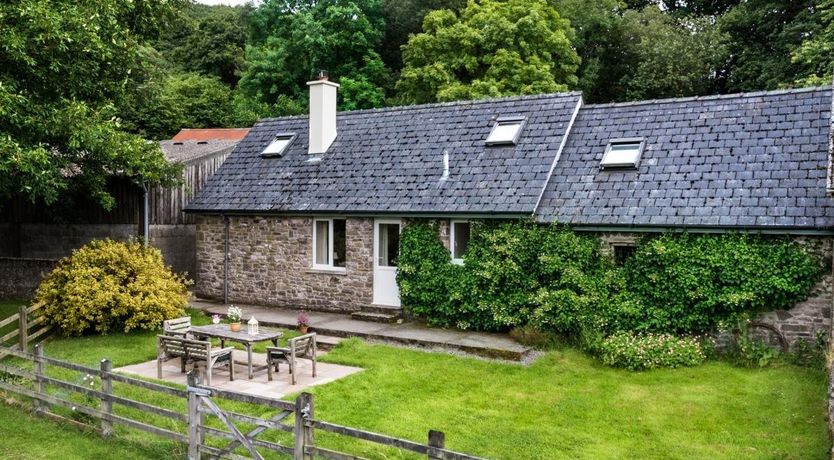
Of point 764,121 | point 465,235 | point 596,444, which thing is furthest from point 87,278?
point 764,121

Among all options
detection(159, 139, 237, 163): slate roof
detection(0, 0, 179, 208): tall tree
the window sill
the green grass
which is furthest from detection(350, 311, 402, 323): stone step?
detection(159, 139, 237, 163): slate roof

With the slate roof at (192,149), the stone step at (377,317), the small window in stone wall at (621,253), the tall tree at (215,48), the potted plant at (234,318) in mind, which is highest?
the tall tree at (215,48)

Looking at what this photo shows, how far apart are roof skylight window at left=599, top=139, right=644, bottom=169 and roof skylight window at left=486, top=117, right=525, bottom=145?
7.77 ft

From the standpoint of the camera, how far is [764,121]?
15.1 m

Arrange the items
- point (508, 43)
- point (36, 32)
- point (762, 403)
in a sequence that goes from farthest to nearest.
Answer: point (508, 43) → point (36, 32) → point (762, 403)

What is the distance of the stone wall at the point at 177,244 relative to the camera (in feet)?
70.4

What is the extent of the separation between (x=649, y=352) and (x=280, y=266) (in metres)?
10.3

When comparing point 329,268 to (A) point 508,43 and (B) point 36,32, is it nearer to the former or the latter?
(B) point 36,32

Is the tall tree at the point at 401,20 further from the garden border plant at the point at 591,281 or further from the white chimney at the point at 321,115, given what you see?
the garden border plant at the point at 591,281

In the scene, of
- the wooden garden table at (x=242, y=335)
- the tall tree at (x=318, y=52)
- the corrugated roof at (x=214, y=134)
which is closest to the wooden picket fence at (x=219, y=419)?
the wooden garden table at (x=242, y=335)

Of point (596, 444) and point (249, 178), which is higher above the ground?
point (249, 178)

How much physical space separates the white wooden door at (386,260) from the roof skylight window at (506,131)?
331 centimetres

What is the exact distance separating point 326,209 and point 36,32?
748 cm

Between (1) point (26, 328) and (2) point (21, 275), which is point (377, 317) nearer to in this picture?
(1) point (26, 328)
